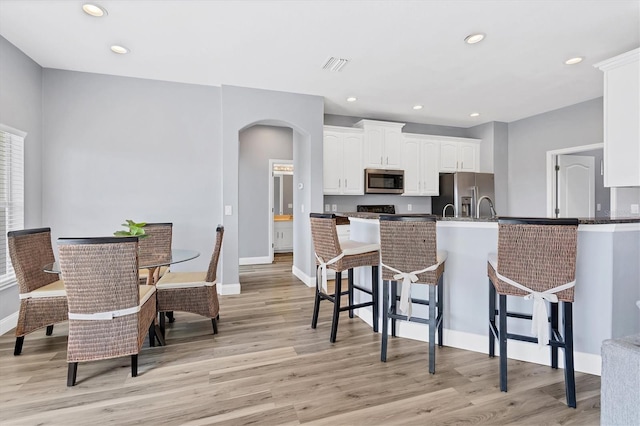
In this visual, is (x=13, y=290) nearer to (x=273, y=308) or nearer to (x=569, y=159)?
(x=273, y=308)

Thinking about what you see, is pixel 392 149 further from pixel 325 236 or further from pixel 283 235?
pixel 283 235

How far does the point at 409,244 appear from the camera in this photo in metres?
2.14

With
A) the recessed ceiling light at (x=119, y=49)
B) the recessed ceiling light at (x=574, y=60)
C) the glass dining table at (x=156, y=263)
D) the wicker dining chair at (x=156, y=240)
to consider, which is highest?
the recessed ceiling light at (x=574, y=60)

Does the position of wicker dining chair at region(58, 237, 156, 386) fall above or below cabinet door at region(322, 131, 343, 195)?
below

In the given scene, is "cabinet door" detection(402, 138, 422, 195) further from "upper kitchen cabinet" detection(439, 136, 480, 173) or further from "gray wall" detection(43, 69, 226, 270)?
"gray wall" detection(43, 69, 226, 270)

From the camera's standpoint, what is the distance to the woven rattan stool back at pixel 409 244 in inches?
82.1

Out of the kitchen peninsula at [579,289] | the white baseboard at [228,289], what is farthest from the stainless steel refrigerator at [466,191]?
the white baseboard at [228,289]

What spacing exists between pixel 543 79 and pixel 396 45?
2.17 m

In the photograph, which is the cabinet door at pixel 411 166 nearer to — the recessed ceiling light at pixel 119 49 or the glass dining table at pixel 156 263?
the glass dining table at pixel 156 263

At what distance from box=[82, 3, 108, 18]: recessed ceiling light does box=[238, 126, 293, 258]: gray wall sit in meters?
3.57

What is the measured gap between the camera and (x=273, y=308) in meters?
3.47

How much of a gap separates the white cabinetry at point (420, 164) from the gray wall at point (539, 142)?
1.42m

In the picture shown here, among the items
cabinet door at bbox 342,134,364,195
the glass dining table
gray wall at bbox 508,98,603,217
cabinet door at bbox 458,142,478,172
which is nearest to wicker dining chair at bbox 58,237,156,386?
the glass dining table

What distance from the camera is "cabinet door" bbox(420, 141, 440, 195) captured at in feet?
18.1
